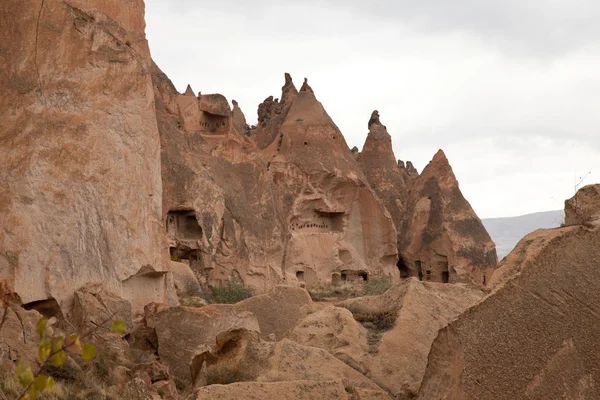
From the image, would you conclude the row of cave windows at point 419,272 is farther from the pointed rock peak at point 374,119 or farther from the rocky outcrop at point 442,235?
the pointed rock peak at point 374,119

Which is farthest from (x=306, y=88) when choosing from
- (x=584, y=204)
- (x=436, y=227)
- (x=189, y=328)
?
(x=584, y=204)

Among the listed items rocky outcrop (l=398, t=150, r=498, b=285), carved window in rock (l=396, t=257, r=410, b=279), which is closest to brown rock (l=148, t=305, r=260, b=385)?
rocky outcrop (l=398, t=150, r=498, b=285)

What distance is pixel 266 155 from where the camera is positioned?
24.5 m

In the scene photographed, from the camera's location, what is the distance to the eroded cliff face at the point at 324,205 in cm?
2341

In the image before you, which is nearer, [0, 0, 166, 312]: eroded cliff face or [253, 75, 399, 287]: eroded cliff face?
[0, 0, 166, 312]: eroded cliff face

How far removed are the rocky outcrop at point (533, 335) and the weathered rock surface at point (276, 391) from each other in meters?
0.81

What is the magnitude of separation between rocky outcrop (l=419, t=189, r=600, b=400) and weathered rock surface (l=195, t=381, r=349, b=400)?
81cm

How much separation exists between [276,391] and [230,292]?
40.6ft

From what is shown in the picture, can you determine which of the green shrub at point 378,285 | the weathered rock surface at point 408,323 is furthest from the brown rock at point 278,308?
the green shrub at point 378,285

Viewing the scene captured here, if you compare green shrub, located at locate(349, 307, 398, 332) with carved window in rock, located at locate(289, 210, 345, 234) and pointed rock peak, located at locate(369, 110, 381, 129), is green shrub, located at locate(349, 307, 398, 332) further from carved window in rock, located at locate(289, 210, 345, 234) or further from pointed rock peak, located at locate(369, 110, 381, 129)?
pointed rock peak, located at locate(369, 110, 381, 129)

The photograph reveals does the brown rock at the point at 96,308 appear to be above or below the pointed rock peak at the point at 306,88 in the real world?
below

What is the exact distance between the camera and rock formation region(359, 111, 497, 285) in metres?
25.1

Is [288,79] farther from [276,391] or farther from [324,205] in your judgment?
[276,391]

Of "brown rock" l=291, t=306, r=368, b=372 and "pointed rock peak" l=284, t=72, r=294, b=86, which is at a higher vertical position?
"pointed rock peak" l=284, t=72, r=294, b=86
